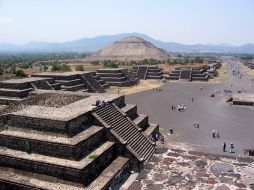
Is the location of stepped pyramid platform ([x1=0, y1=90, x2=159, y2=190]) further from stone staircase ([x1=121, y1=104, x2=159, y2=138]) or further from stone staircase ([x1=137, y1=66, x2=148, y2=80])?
stone staircase ([x1=137, y1=66, x2=148, y2=80])

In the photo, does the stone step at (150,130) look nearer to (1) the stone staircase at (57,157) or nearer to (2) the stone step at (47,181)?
(1) the stone staircase at (57,157)

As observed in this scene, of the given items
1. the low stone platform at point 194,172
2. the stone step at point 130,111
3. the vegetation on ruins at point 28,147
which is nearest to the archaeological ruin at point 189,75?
the stone step at point 130,111

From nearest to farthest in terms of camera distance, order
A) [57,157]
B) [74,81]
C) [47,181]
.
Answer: [47,181] < [57,157] < [74,81]

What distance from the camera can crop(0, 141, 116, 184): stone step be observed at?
16188mm

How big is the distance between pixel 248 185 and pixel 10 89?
22.9 metres

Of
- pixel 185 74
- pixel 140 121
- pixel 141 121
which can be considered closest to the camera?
pixel 140 121

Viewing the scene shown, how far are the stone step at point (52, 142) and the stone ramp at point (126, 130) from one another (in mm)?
1705

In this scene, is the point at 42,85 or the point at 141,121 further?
the point at 42,85

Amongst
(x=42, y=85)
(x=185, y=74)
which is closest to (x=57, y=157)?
(x=42, y=85)

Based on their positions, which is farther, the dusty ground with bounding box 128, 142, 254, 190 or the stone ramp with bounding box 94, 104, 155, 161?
the stone ramp with bounding box 94, 104, 155, 161

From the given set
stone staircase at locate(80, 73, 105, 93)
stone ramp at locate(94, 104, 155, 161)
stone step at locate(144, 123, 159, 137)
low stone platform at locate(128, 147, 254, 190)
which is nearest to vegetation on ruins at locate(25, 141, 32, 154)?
stone ramp at locate(94, 104, 155, 161)

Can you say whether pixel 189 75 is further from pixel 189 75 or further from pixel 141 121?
pixel 141 121

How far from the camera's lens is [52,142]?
17.3 metres

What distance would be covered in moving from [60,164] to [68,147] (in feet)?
3.19
